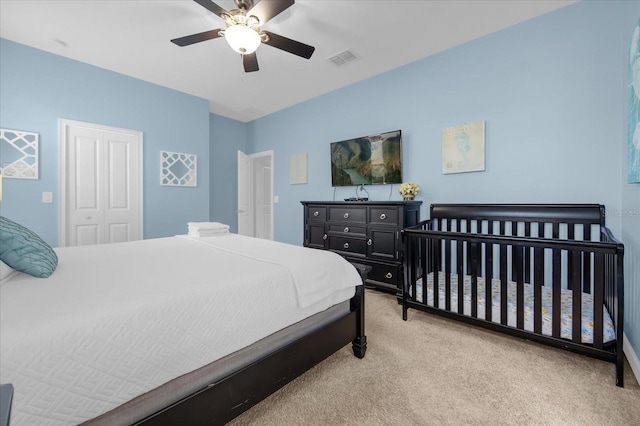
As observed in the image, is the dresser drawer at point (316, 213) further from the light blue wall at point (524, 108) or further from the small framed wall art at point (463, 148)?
the small framed wall art at point (463, 148)

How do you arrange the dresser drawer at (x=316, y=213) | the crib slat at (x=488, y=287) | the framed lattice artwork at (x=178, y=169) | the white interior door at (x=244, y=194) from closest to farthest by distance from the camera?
the crib slat at (x=488, y=287) → the dresser drawer at (x=316, y=213) → the framed lattice artwork at (x=178, y=169) → the white interior door at (x=244, y=194)

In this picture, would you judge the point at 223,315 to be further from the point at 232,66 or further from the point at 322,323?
the point at 232,66

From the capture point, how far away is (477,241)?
198cm

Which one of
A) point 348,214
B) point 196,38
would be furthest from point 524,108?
point 196,38

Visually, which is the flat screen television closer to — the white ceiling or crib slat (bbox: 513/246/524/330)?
the white ceiling

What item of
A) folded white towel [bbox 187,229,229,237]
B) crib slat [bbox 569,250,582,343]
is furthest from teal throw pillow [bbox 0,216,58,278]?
crib slat [bbox 569,250,582,343]

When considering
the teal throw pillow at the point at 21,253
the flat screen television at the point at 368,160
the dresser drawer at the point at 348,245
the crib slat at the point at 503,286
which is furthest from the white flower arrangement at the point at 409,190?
the teal throw pillow at the point at 21,253

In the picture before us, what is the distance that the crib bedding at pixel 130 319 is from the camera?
0.74m

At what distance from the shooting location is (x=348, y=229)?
3363 mm

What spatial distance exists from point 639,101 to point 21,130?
5.48m

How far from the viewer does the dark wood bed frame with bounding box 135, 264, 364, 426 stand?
1.00 metres

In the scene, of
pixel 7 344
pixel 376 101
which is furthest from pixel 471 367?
pixel 376 101

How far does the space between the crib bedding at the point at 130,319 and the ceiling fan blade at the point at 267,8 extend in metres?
1.77

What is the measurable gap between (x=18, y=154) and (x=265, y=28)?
3.08 metres
